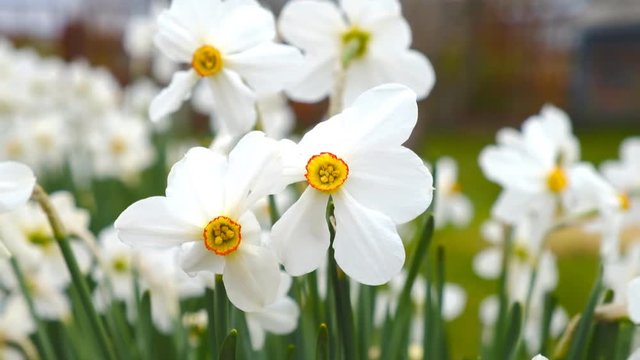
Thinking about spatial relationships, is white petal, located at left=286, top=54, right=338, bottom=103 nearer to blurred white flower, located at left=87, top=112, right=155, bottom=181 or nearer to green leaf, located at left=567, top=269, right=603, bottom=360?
green leaf, located at left=567, top=269, right=603, bottom=360

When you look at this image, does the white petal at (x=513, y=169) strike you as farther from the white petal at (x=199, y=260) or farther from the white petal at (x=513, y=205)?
the white petal at (x=199, y=260)

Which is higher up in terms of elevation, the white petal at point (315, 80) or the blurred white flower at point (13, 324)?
the white petal at point (315, 80)

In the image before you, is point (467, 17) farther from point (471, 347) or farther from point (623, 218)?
point (623, 218)

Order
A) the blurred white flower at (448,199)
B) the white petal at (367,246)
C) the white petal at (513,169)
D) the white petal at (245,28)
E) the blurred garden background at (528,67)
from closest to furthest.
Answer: the white petal at (367,246), the white petal at (245,28), the white petal at (513,169), the blurred white flower at (448,199), the blurred garden background at (528,67)

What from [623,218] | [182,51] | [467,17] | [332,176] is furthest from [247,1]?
[467,17]

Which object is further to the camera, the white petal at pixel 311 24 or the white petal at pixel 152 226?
the white petal at pixel 311 24

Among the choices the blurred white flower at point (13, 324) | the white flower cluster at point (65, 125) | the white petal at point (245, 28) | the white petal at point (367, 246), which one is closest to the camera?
the white petal at point (367, 246)

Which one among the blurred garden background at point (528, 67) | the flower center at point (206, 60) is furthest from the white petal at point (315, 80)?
the blurred garden background at point (528, 67)

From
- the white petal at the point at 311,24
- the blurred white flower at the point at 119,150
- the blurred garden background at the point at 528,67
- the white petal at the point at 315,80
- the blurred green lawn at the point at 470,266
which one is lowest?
the blurred green lawn at the point at 470,266
